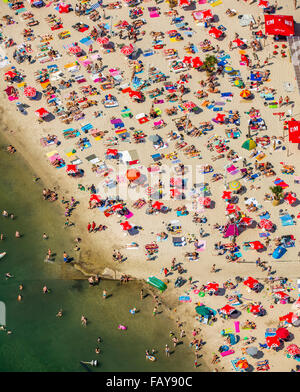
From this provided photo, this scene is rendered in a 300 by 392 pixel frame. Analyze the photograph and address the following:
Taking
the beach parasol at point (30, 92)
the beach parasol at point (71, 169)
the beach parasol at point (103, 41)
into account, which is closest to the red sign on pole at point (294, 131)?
the beach parasol at point (71, 169)

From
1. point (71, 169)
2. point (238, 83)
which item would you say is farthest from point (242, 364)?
point (238, 83)

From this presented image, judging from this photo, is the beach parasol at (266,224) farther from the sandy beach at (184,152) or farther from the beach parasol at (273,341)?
the beach parasol at (273,341)

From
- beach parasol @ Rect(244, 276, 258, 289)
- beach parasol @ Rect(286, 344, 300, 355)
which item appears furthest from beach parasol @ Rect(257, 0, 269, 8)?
beach parasol @ Rect(286, 344, 300, 355)

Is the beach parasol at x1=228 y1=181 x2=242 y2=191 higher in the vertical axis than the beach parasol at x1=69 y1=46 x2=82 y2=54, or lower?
lower

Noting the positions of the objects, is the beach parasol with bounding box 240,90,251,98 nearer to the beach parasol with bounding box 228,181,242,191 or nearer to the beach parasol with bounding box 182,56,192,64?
the beach parasol with bounding box 182,56,192,64

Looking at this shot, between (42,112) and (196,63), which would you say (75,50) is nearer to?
(42,112)
